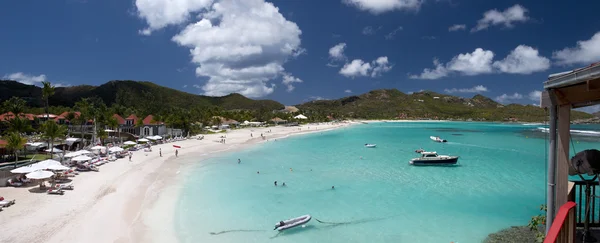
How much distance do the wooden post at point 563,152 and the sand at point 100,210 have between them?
1420 centimetres

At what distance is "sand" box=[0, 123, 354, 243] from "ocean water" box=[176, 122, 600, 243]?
1274 mm

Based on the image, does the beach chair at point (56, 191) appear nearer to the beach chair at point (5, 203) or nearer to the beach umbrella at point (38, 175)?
the beach umbrella at point (38, 175)

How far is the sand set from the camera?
14.0 meters

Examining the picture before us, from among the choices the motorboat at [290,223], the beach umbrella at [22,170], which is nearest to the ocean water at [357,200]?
the motorboat at [290,223]

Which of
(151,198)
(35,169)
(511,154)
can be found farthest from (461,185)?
(35,169)

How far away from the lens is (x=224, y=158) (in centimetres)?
3959

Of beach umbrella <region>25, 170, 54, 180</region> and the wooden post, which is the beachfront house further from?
beach umbrella <region>25, 170, 54, 180</region>

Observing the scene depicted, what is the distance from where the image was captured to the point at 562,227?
2.96 m

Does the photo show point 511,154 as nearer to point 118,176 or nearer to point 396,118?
point 118,176

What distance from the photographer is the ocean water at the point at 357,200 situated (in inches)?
633

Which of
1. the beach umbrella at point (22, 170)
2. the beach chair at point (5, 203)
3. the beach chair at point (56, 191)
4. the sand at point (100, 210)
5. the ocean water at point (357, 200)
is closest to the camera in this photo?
the sand at point (100, 210)

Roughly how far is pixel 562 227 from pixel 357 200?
64.0ft

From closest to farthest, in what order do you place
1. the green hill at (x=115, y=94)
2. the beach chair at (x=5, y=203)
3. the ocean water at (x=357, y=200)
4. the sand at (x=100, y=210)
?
the sand at (x=100, y=210) → the ocean water at (x=357, y=200) → the beach chair at (x=5, y=203) → the green hill at (x=115, y=94)

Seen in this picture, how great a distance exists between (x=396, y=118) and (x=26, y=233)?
197 metres
